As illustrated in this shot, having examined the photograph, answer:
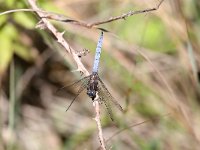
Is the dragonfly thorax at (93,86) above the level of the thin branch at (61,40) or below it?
below

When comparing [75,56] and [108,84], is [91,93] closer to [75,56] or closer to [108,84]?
[75,56]

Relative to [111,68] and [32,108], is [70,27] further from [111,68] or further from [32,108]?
[32,108]

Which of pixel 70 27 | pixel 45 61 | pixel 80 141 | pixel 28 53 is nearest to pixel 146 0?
pixel 70 27

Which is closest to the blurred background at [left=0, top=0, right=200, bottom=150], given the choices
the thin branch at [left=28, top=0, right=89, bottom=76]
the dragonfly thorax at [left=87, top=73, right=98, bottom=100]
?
the thin branch at [left=28, top=0, right=89, bottom=76]

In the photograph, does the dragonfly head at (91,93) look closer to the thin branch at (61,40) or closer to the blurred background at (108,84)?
the thin branch at (61,40)

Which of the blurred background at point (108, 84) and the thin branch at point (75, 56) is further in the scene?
the blurred background at point (108, 84)

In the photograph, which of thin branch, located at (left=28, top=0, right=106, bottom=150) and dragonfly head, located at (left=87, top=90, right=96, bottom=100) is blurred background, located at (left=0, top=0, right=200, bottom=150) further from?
dragonfly head, located at (left=87, top=90, right=96, bottom=100)

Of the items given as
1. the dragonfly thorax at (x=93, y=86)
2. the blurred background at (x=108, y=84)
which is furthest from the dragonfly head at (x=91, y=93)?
the blurred background at (x=108, y=84)
